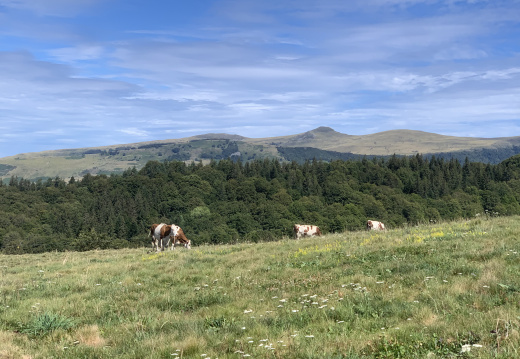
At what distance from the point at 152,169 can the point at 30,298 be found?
192m

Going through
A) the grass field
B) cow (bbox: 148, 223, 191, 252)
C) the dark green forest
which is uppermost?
the grass field

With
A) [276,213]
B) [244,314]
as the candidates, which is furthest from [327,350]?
[276,213]

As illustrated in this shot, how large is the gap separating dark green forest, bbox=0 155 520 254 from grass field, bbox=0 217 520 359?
95808 mm

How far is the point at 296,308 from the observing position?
28.1 ft

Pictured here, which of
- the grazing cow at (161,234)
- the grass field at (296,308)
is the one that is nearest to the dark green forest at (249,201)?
the grazing cow at (161,234)

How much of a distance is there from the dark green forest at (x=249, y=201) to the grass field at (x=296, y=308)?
95808 mm

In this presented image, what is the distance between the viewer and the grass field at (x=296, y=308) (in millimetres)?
6066

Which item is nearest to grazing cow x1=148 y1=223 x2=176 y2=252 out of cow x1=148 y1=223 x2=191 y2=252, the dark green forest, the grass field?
cow x1=148 y1=223 x2=191 y2=252

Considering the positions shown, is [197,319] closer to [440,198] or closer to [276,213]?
[276,213]

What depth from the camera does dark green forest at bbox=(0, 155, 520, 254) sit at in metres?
126

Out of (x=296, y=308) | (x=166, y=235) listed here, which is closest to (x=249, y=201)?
(x=166, y=235)

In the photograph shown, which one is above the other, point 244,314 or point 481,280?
point 481,280

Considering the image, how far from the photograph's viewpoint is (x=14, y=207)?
13688cm

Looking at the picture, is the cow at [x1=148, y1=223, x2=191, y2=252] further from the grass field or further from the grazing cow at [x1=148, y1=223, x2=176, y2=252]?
the grass field
